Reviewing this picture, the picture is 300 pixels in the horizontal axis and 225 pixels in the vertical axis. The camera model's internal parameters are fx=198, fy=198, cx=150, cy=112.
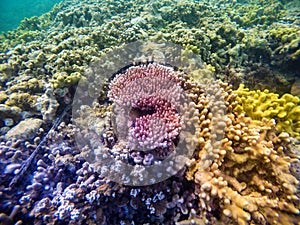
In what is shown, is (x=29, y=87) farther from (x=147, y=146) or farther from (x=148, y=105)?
(x=147, y=146)

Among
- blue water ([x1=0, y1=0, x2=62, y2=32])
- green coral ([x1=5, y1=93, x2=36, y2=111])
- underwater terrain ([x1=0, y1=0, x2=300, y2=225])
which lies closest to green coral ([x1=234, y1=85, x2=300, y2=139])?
underwater terrain ([x1=0, y1=0, x2=300, y2=225])

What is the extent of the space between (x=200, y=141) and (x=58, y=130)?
216 centimetres

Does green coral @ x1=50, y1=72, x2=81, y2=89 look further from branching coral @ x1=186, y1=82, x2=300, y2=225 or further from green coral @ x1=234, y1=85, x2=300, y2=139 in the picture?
green coral @ x1=234, y1=85, x2=300, y2=139

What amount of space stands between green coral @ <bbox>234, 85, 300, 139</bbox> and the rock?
2.98 metres

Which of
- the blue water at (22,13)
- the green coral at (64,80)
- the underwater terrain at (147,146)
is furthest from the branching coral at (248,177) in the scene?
the blue water at (22,13)

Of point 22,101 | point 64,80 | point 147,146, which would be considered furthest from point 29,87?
point 147,146

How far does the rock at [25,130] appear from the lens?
3.04m

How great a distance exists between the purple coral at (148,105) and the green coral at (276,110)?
90 cm

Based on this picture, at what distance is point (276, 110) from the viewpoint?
2.45 m

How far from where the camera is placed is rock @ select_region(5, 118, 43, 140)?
3.04 metres

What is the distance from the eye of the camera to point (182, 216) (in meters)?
2.22

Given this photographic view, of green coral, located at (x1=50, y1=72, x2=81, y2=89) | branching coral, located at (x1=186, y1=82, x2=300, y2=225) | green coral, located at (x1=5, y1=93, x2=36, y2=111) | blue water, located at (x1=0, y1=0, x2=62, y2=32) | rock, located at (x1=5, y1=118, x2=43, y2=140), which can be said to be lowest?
branching coral, located at (x1=186, y1=82, x2=300, y2=225)

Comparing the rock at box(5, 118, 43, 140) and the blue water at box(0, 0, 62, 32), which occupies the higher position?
the blue water at box(0, 0, 62, 32)

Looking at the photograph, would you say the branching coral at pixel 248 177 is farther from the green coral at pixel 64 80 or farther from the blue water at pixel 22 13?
the blue water at pixel 22 13
